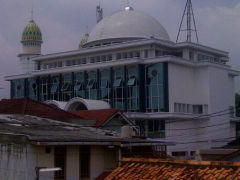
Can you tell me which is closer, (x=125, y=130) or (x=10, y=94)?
(x=125, y=130)

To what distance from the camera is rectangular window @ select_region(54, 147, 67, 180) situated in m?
15.6

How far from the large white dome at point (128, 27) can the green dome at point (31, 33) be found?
1941 cm

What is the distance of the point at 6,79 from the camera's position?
6612 centimetres

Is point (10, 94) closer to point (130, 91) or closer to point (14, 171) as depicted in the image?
point (130, 91)

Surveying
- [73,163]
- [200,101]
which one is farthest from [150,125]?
[73,163]

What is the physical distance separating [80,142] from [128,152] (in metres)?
2.52

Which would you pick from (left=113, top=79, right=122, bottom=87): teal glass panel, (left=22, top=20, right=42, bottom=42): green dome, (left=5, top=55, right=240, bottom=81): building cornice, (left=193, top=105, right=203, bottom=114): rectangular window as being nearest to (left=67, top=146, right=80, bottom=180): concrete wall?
(left=5, top=55, right=240, bottom=81): building cornice

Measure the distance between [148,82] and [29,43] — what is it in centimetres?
3330

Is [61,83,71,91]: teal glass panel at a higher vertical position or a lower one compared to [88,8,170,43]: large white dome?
lower

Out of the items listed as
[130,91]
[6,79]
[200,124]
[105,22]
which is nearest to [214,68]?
[200,124]

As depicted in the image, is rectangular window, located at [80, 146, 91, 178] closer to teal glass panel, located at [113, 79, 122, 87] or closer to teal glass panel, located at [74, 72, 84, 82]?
teal glass panel, located at [113, 79, 122, 87]

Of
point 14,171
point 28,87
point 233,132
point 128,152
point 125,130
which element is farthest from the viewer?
point 28,87

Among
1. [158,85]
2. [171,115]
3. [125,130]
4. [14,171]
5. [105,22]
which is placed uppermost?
[105,22]

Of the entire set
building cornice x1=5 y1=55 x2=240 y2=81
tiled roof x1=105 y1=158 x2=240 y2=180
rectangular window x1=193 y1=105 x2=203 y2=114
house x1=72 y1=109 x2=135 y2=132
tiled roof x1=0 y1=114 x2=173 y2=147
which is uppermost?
building cornice x1=5 y1=55 x2=240 y2=81
